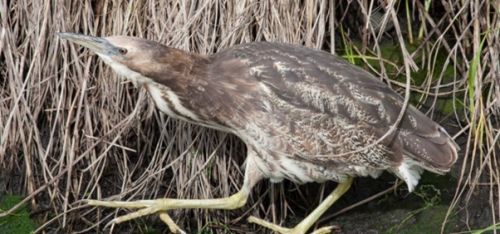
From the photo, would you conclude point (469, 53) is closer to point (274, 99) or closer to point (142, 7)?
point (274, 99)

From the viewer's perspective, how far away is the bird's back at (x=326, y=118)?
16.7 ft

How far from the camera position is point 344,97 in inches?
201

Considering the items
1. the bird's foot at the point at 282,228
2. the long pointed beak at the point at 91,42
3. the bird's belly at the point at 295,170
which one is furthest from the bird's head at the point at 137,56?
the bird's foot at the point at 282,228

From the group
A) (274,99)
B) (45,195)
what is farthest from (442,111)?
(45,195)

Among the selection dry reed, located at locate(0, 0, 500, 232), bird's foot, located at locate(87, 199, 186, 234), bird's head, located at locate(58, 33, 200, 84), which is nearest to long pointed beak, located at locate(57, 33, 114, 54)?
bird's head, located at locate(58, 33, 200, 84)

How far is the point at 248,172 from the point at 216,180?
0.99 ft

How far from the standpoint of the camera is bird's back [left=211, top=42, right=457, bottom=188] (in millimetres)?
5094

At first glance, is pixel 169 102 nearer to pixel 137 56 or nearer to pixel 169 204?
pixel 137 56

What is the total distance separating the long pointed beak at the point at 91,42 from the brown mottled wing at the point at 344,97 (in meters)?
0.48

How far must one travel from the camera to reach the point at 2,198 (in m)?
5.63

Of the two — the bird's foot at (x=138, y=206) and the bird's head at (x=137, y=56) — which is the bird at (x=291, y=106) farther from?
the bird's foot at (x=138, y=206)

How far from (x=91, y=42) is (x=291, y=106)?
78cm

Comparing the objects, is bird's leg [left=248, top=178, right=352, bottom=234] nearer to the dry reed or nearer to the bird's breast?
the dry reed

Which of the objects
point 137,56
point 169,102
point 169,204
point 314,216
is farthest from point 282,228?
point 137,56
